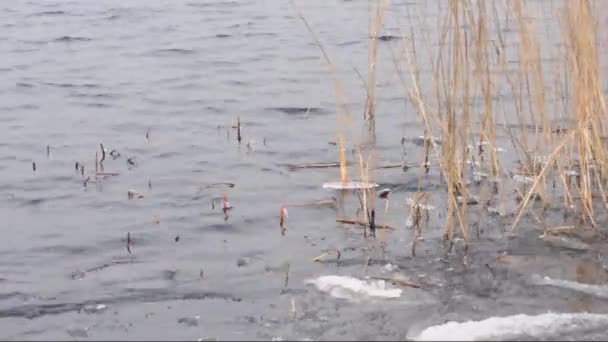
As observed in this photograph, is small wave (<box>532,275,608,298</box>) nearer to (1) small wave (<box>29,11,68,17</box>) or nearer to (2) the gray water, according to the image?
(2) the gray water

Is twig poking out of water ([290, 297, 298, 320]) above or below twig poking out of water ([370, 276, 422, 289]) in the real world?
below

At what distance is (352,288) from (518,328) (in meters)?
0.79

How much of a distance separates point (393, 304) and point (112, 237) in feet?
5.57

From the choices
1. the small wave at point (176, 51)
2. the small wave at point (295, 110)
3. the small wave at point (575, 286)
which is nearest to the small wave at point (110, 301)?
the small wave at point (575, 286)

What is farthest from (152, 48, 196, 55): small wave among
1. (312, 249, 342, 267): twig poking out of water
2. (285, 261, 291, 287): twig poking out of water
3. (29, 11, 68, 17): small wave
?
(285, 261, 291, 287): twig poking out of water

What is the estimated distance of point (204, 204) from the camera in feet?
19.6

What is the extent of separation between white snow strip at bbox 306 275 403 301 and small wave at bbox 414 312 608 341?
0.44 m

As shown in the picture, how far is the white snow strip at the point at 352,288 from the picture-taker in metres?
4.54

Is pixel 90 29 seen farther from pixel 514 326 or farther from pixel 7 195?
pixel 514 326

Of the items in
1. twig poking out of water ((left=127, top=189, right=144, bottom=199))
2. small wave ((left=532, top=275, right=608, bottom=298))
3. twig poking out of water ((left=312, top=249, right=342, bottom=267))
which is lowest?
small wave ((left=532, top=275, right=608, bottom=298))

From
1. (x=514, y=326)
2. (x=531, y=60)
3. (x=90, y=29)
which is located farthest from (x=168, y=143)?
(x=90, y=29)

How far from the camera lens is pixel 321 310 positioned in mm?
4355

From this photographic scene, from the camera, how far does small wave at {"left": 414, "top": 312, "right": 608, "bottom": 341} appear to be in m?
4.07

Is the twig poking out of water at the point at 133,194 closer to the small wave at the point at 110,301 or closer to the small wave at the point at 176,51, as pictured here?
the small wave at the point at 110,301
